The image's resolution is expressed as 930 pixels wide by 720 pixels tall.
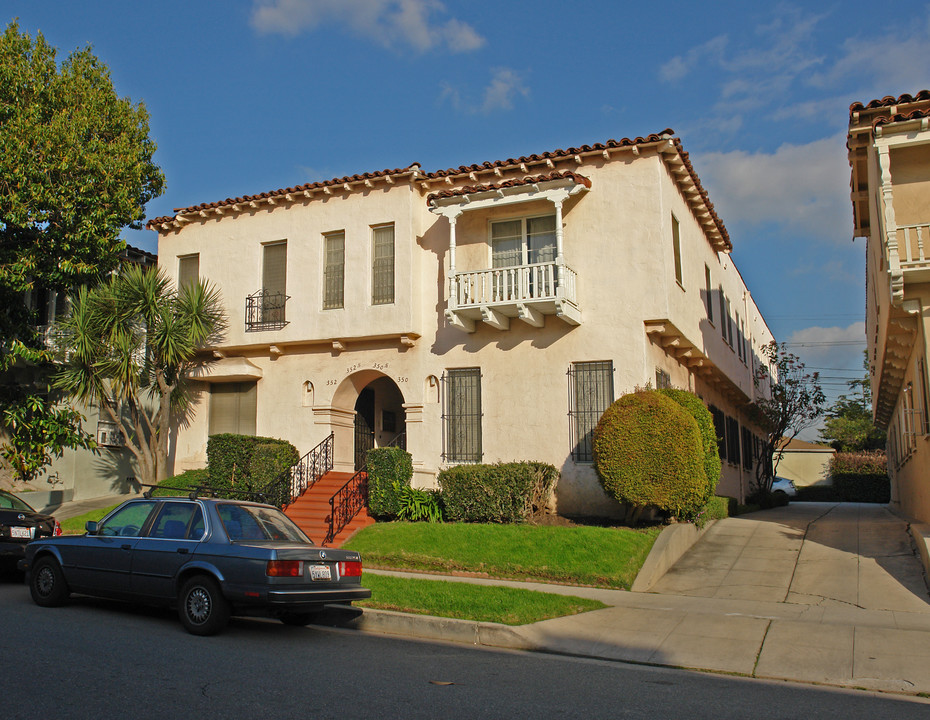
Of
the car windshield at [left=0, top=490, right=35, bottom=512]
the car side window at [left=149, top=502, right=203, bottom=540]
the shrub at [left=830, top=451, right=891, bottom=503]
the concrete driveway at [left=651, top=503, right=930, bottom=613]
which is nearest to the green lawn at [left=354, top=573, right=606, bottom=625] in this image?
the car side window at [left=149, top=502, right=203, bottom=540]

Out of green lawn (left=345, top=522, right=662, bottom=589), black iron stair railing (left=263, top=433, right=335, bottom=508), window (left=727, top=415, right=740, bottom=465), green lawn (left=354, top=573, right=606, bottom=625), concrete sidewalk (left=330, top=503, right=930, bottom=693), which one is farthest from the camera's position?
window (left=727, top=415, right=740, bottom=465)

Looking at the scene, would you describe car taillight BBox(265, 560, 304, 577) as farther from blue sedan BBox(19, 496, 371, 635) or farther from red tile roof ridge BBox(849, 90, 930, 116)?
red tile roof ridge BBox(849, 90, 930, 116)

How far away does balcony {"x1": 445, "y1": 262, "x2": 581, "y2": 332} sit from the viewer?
53.1ft

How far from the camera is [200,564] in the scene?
841cm

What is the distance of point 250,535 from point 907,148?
39.4ft

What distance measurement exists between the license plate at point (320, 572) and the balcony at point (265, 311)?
11.4 meters

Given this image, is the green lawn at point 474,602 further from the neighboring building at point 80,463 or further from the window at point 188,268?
the neighboring building at point 80,463

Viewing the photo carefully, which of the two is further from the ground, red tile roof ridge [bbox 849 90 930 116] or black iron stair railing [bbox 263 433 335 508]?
red tile roof ridge [bbox 849 90 930 116]

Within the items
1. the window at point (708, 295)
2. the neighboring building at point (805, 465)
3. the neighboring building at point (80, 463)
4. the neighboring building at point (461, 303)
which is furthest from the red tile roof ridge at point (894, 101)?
the neighboring building at point (805, 465)

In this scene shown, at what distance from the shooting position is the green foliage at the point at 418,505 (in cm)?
1575

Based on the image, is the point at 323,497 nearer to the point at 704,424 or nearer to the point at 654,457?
the point at 654,457

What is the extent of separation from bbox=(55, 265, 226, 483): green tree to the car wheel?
10199 millimetres

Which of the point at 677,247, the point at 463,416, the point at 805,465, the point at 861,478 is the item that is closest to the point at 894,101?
the point at 677,247

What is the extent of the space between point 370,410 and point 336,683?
1438 centimetres
